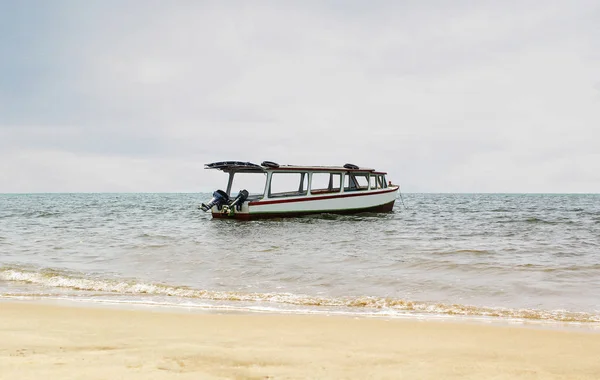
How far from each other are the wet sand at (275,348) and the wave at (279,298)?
2.85 ft

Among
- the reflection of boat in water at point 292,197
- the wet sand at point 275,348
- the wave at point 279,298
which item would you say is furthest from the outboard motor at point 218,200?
the wet sand at point 275,348

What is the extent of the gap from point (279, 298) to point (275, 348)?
126 inches

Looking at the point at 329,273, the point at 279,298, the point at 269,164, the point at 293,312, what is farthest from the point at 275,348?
the point at 269,164

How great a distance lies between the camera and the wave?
6512 mm

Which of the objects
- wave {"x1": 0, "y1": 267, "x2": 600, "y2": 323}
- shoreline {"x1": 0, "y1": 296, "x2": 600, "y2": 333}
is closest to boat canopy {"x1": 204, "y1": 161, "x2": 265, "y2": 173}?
wave {"x1": 0, "y1": 267, "x2": 600, "y2": 323}

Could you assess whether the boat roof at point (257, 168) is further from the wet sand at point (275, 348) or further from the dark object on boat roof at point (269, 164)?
the wet sand at point (275, 348)

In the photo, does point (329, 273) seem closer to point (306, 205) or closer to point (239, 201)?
point (239, 201)

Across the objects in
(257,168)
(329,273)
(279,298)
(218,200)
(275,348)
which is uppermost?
(257,168)

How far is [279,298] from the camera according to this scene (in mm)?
7684

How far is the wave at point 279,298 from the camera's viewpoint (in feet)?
21.4

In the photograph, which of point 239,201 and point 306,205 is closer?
point 239,201

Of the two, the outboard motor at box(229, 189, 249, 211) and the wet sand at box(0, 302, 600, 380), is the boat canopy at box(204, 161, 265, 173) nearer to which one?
the outboard motor at box(229, 189, 249, 211)

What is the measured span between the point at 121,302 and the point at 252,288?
223 centimetres

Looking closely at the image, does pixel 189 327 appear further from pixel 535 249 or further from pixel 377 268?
pixel 535 249
